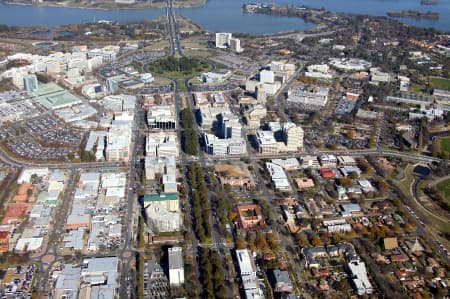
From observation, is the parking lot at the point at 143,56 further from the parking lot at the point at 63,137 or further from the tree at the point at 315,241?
the tree at the point at 315,241

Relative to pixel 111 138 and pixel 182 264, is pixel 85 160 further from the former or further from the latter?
pixel 182 264

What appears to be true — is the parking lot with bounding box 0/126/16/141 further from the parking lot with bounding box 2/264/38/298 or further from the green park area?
the green park area

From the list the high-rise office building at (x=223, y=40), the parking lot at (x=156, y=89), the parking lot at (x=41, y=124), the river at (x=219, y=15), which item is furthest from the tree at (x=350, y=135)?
the river at (x=219, y=15)

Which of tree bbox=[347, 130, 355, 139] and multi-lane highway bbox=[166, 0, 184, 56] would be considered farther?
multi-lane highway bbox=[166, 0, 184, 56]

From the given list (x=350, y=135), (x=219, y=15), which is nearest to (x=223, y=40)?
(x=219, y=15)

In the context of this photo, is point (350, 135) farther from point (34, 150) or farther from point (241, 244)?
point (34, 150)

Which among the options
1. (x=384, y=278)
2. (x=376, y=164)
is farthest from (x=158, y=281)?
(x=376, y=164)

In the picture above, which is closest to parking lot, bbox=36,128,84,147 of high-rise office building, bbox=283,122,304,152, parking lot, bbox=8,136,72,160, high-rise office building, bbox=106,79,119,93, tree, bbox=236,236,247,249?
parking lot, bbox=8,136,72,160
